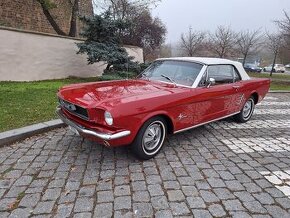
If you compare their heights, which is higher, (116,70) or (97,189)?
(116,70)

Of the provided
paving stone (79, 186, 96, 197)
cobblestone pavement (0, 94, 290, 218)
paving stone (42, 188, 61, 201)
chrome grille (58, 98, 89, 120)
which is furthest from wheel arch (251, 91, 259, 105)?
paving stone (42, 188, 61, 201)

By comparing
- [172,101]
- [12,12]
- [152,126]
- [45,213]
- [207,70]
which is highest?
[12,12]

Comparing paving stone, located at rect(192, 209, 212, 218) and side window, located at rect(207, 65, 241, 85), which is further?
side window, located at rect(207, 65, 241, 85)

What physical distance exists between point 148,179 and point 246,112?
3883mm

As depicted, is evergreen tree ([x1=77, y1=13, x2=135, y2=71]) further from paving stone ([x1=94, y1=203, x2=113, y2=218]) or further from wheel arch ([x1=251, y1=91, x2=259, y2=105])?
paving stone ([x1=94, y1=203, x2=113, y2=218])

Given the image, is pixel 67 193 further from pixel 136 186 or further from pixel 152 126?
pixel 152 126

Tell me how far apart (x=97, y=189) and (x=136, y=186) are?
0.48m

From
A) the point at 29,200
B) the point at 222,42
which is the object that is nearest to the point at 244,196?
the point at 29,200

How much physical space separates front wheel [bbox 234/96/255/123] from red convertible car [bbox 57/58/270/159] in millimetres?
395

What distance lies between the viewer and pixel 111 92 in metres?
4.12

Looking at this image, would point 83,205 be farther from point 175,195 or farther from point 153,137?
point 153,137

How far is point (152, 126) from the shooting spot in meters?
4.14

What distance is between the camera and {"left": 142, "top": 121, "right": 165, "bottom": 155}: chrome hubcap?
411cm

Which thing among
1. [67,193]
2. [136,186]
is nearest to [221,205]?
[136,186]
